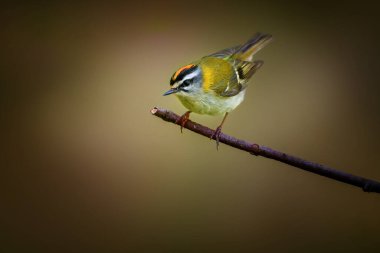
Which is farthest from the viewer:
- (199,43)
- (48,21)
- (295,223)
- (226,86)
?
(48,21)

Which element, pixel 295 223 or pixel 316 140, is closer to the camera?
pixel 295 223

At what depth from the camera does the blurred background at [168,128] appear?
2561 mm

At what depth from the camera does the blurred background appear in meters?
2.56

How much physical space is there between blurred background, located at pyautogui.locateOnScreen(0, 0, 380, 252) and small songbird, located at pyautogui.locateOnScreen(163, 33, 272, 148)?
0.89 metres

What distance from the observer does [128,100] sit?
303cm

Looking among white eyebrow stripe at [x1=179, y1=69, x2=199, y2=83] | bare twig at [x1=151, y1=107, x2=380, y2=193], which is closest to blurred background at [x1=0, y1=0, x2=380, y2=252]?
white eyebrow stripe at [x1=179, y1=69, x2=199, y2=83]

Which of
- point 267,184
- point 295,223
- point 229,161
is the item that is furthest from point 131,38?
point 295,223

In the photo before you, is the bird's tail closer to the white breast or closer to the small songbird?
the small songbird

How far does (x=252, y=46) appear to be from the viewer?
1.70m

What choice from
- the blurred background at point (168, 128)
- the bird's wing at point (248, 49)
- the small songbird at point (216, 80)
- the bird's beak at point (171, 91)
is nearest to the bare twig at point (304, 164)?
the small songbird at point (216, 80)

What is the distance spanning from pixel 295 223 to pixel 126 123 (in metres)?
1.28

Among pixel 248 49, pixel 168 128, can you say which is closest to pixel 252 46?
pixel 248 49

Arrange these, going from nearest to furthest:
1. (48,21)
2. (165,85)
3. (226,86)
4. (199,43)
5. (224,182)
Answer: (226,86)
(224,182)
(165,85)
(199,43)
(48,21)

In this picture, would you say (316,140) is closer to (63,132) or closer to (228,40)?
(228,40)
